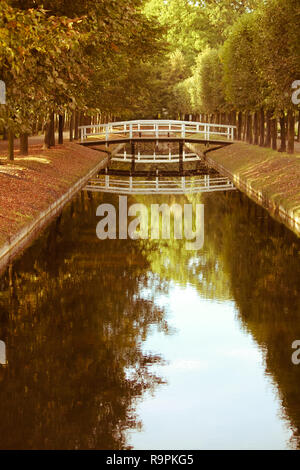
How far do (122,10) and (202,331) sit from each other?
37.5ft

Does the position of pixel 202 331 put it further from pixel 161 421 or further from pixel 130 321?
pixel 161 421

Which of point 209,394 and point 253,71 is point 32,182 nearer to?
point 209,394

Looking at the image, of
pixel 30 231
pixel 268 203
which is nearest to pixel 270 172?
pixel 268 203

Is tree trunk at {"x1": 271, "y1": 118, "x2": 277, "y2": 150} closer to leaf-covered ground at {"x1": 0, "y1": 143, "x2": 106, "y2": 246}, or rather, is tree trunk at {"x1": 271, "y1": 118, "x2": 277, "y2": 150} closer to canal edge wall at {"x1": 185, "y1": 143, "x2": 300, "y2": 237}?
canal edge wall at {"x1": 185, "y1": 143, "x2": 300, "y2": 237}

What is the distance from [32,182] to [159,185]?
47.1 ft

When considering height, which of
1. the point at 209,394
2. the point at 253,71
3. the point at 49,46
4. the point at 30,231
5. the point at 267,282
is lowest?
the point at 209,394

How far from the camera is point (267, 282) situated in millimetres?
16734

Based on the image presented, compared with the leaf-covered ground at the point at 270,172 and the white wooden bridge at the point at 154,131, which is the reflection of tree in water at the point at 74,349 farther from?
the white wooden bridge at the point at 154,131

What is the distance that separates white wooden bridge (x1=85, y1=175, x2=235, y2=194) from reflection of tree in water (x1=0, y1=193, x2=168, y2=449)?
1932 centimetres

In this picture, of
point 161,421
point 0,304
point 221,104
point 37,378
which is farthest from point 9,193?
point 221,104

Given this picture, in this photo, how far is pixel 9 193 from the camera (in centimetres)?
2636

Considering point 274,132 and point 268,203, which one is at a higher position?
point 274,132

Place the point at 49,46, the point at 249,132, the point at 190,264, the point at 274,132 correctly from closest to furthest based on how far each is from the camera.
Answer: the point at 49,46, the point at 190,264, the point at 274,132, the point at 249,132

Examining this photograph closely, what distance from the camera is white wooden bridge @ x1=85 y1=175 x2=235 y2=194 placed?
129ft
